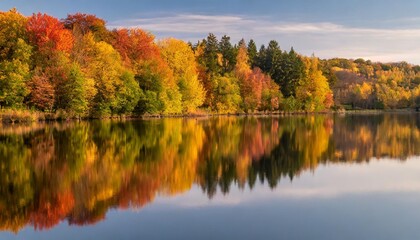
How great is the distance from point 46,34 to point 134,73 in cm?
1345

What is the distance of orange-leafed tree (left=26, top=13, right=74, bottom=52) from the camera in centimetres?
5075

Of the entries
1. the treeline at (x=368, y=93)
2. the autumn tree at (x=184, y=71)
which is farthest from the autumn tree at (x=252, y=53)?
the autumn tree at (x=184, y=71)

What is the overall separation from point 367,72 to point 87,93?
491ft

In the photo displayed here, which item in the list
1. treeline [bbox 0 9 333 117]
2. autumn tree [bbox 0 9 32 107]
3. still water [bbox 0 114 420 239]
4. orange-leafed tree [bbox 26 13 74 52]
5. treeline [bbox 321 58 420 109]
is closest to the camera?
still water [bbox 0 114 420 239]

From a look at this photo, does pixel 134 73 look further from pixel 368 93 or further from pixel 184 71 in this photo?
pixel 368 93

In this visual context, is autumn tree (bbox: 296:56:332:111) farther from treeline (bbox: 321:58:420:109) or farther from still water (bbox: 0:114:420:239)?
still water (bbox: 0:114:420:239)

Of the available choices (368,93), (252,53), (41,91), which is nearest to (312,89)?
(252,53)

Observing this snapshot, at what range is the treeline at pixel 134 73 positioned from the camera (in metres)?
48.2

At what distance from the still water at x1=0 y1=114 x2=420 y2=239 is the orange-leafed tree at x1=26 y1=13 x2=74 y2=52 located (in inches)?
1259

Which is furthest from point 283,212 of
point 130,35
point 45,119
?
point 130,35

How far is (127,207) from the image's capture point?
1037cm

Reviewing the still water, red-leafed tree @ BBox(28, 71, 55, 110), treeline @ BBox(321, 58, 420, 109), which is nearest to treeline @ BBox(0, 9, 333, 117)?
red-leafed tree @ BBox(28, 71, 55, 110)

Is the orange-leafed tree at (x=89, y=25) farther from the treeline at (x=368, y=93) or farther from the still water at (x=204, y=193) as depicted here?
the treeline at (x=368, y=93)

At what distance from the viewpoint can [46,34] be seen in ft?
168
